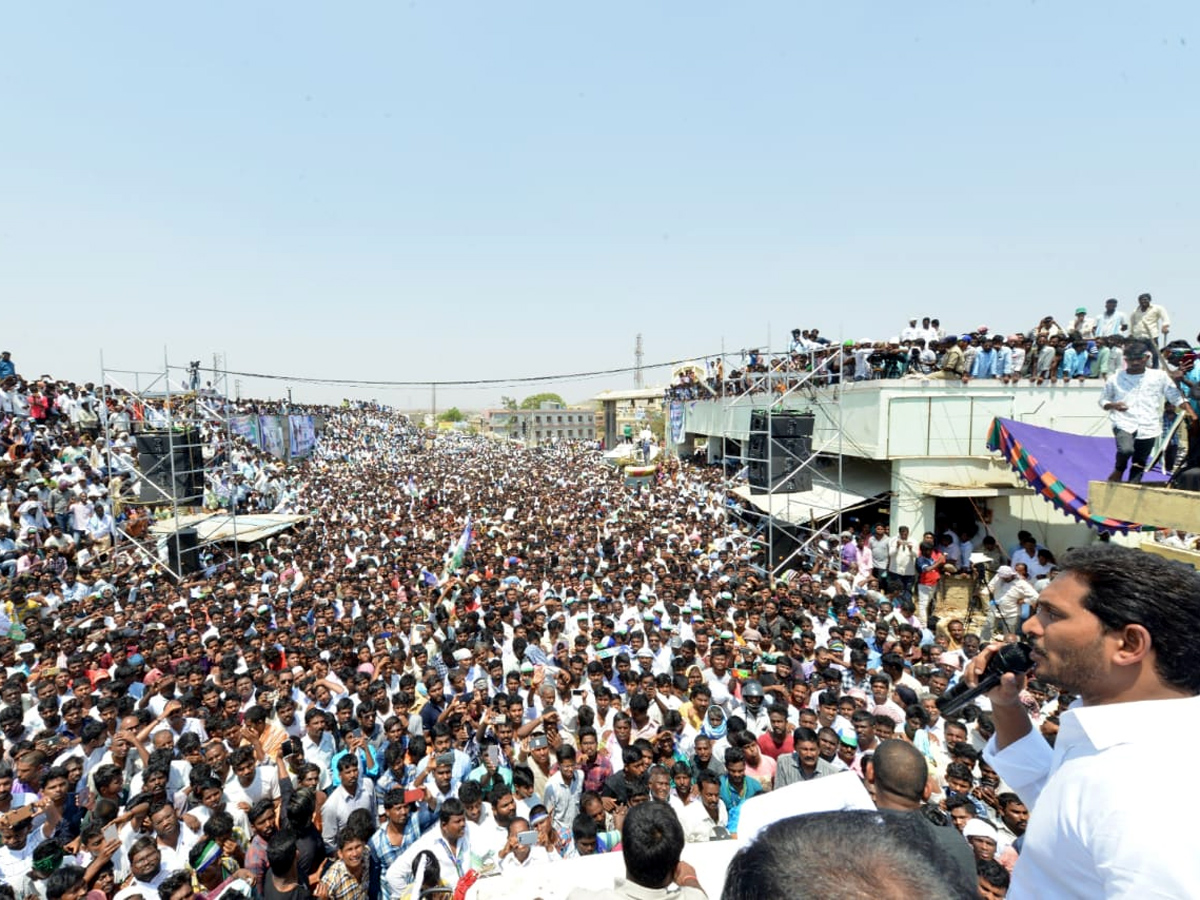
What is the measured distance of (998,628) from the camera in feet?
27.4

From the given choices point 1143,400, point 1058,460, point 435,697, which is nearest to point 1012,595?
point 1058,460

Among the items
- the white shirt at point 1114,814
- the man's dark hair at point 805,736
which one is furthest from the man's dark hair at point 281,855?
the white shirt at point 1114,814

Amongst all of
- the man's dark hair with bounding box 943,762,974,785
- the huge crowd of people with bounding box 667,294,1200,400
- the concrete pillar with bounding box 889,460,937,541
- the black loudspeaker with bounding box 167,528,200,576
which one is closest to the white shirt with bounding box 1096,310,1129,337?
the huge crowd of people with bounding box 667,294,1200,400

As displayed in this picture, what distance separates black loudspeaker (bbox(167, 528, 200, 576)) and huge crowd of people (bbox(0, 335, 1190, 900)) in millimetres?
394

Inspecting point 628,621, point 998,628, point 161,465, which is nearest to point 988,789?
point 628,621

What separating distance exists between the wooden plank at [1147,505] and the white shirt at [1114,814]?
5.30 m

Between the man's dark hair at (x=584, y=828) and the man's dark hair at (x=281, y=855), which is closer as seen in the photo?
the man's dark hair at (x=281, y=855)

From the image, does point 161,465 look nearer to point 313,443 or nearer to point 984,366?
point 984,366

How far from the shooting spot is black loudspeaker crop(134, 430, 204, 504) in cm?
1198

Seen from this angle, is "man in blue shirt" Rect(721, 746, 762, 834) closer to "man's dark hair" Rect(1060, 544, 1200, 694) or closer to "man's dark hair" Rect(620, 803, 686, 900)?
"man's dark hair" Rect(620, 803, 686, 900)

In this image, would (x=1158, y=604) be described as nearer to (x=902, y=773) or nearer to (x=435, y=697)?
(x=902, y=773)

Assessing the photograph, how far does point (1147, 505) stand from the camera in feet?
18.6

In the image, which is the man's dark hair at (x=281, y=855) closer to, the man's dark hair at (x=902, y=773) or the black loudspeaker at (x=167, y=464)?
the man's dark hair at (x=902, y=773)

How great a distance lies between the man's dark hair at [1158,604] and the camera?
1.33 metres
